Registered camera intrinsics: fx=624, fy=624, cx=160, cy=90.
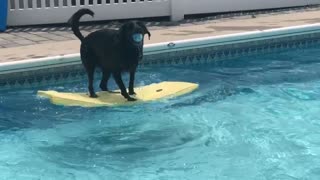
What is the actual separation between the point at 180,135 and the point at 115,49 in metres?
1.06

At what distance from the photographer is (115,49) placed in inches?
232

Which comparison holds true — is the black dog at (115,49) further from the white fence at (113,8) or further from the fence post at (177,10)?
the fence post at (177,10)

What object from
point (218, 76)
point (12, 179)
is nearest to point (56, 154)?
point (12, 179)

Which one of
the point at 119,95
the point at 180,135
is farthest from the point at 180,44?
the point at 180,135

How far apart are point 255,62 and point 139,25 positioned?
3042 millimetres

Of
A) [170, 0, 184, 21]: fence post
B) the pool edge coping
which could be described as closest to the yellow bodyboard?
the pool edge coping

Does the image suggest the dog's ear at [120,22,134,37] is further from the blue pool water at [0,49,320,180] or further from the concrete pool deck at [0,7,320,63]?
the concrete pool deck at [0,7,320,63]

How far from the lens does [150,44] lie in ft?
25.9

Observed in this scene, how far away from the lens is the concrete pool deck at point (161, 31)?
26.1 feet

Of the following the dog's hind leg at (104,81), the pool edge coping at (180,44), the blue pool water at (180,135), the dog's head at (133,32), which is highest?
the dog's head at (133,32)

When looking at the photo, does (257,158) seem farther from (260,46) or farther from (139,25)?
(260,46)

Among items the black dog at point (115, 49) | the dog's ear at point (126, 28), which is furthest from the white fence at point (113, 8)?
the dog's ear at point (126, 28)

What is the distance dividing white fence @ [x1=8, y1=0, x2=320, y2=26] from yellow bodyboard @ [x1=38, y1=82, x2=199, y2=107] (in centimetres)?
354

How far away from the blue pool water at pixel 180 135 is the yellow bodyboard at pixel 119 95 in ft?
0.22
